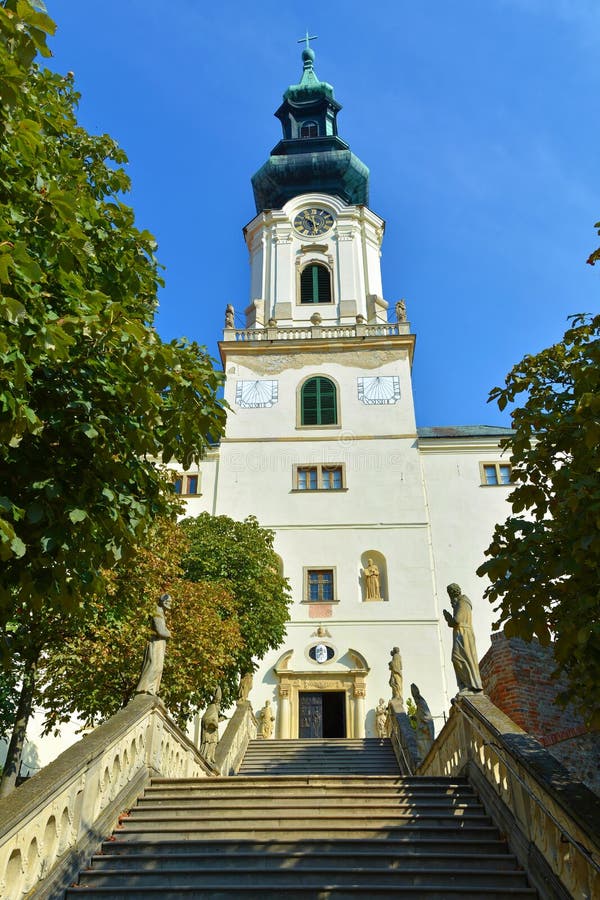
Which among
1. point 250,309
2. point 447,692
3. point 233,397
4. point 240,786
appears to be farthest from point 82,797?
point 250,309

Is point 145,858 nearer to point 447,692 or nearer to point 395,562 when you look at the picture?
point 447,692

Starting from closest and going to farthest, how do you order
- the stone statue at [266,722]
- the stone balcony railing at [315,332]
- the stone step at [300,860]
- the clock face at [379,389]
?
the stone step at [300,860], the stone statue at [266,722], the clock face at [379,389], the stone balcony railing at [315,332]

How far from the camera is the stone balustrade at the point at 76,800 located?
5852 mm

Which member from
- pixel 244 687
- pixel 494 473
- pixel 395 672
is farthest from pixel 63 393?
pixel 494 473

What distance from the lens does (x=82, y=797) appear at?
726 centimetres

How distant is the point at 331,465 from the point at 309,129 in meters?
29.7

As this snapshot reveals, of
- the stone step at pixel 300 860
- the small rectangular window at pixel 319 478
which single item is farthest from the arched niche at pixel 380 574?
the stone step at pixel 300 860

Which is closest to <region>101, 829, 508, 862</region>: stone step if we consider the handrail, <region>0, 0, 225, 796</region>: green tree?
the handrail

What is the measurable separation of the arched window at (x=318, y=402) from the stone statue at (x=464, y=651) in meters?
19.7

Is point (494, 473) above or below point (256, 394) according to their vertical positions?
below

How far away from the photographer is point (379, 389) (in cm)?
3131

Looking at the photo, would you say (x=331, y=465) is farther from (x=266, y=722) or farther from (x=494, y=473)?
(x=266, y=722)

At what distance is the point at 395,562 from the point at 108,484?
72.6ft

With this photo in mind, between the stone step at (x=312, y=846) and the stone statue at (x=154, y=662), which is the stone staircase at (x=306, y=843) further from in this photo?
the stone statue at (x=154, y=662)
